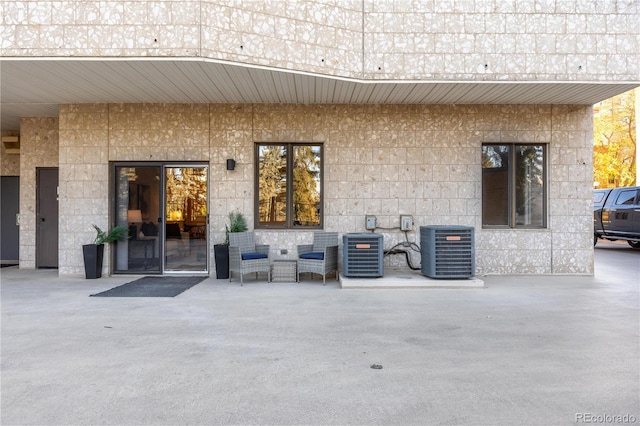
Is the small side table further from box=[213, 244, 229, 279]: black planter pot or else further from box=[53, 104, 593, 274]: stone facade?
box=[213, 244, 229, 279]: black planter pot

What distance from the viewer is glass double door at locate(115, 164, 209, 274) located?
27.8 ft

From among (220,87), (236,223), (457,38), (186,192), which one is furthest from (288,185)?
(457,38)

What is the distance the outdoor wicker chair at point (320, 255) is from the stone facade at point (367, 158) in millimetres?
329

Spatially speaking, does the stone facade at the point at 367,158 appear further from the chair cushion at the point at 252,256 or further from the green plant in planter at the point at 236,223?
the chair cushion at the point at 252,256

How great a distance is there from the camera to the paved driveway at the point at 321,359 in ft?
8.95

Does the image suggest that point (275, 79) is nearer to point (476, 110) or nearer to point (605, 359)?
point (476, 110)

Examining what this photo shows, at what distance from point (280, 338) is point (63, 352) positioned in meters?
2.11

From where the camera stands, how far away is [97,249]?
8.11 metres

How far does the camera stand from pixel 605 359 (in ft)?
12.0

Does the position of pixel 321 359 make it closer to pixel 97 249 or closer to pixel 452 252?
pixel 452 252

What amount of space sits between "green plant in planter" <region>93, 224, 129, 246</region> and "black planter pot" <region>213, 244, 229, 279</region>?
210 centimetres

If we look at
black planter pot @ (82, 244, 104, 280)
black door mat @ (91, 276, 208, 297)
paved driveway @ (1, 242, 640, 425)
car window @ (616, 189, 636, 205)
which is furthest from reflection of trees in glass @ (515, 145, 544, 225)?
black planter pot @ (82, 244, 104, 280)

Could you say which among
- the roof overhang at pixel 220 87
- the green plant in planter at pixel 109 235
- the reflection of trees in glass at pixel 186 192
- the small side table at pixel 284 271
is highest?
the roof overhang at pixel 220 87

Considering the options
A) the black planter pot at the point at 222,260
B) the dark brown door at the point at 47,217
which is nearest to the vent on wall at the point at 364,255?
the black planter pot at the point at 222,260
